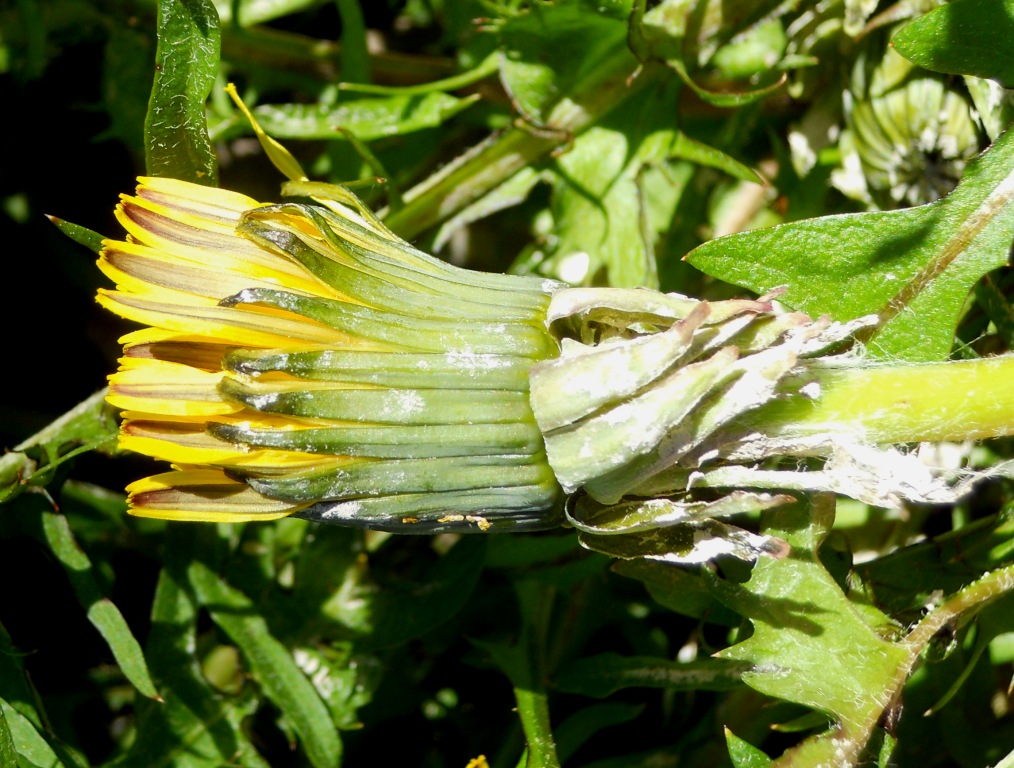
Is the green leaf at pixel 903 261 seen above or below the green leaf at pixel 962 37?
below

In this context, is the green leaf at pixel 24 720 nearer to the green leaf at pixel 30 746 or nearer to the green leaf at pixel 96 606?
the green leaf at pixel 30 746

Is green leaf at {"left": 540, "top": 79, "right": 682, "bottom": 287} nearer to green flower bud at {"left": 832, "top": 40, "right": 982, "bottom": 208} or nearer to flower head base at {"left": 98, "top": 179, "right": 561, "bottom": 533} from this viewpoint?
green flower bud at {"left": 832, "top": 40, "right": 982, "bottom": 208}

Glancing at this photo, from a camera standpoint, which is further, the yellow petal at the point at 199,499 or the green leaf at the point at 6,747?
the green leaf at the point at 6,747

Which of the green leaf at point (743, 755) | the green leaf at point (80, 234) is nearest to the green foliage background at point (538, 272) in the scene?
the green leaf at point (743, 755)

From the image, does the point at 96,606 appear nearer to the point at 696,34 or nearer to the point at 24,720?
the point at 24,720

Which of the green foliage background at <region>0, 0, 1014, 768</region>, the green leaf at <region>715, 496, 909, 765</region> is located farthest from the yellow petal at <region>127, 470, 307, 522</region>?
the green leaf at <region>715, 496, 909, 765</region>

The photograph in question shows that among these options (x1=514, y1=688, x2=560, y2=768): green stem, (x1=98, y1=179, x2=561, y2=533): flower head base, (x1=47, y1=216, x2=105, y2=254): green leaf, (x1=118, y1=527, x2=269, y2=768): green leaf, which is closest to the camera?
(x1=98, y1=179, x2=561, y2=533): flower head base

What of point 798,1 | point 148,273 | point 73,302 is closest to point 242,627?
point 148,273
